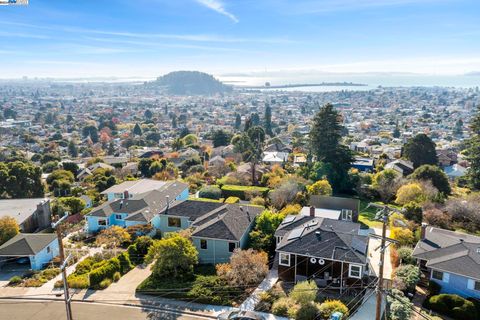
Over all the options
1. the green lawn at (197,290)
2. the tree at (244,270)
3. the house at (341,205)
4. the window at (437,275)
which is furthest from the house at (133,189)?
the window at (437,275)

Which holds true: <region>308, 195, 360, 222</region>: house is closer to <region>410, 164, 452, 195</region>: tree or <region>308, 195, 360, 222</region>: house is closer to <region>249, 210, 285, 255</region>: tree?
<region>249, 210, 285, 255</region>: tree

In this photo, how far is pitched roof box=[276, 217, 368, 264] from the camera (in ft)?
77.6

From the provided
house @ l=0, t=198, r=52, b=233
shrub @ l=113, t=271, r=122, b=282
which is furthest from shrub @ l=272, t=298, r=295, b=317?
house @ l=0, t=198, r=52, b=233

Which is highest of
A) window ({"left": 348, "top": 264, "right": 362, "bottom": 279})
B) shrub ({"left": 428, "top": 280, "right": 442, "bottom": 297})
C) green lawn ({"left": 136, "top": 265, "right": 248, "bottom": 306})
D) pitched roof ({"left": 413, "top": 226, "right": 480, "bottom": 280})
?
pitched roof ({"left": 413, "top": 226, "right": 480, "bottom": 280})

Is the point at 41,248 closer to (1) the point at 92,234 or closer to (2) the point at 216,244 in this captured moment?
(1) the point at 92,234

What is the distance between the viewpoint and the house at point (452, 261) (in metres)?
21.9

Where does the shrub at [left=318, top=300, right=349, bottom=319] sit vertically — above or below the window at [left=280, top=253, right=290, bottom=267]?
below

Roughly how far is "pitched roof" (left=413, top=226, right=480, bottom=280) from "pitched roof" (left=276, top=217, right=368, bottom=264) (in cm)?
403

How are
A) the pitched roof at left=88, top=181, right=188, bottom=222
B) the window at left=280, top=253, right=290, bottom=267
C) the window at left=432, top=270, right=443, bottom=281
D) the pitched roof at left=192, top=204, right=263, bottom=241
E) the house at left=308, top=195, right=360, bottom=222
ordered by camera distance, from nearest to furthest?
the window at left=432, top=270, right=443, bottom=281
the window at left=280, top=253, right=290, bottom=267
the pitched roof at left=192, top=204, right=263, bottom=241
the pitched roof at left=88, top=181, right=188, bottom=222
the house at left=308, top=195, right=360, bottom=222

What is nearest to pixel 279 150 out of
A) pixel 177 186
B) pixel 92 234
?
pixel 177 186

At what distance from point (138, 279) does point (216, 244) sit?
6.15 metres

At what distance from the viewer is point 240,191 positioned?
44.4 metres

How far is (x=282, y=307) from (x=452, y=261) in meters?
11.5

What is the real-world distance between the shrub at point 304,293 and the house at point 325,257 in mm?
2172
